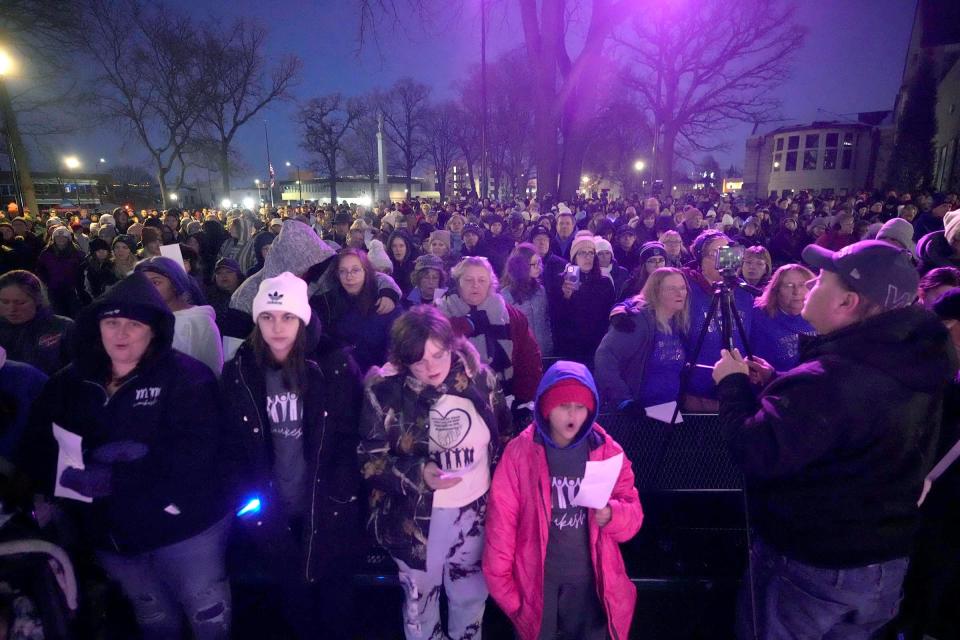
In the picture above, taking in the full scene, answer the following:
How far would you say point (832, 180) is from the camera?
158 ft

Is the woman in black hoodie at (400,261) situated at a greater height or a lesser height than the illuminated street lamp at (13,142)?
lesser

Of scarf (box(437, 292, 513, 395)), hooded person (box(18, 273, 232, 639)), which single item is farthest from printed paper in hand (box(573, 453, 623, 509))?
hooded person (box(18, 273, 232, 639))

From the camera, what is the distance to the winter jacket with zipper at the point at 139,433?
237cm

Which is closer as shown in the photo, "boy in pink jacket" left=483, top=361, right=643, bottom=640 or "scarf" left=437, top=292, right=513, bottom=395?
"boy in pink jacket" left=483, top=361, right=643, bottom=640

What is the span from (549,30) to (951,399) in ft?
50.0

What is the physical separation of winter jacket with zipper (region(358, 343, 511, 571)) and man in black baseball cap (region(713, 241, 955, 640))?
1.38 meters

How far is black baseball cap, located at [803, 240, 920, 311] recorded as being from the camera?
1860mm

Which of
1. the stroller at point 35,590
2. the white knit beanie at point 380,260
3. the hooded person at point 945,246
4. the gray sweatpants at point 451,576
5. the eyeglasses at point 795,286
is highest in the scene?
the hooded person at point 945,246

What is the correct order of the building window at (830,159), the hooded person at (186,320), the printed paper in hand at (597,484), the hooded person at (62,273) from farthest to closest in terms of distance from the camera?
the building window at (830,159) → the hooded person at (62,273) → the hooded person at (186,320) → the printed paper in hand at (597,484)

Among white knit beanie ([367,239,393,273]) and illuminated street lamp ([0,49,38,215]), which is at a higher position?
illuminated street lamp ([0,49,38,215])

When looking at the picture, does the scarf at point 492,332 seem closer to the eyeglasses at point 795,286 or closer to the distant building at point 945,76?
the eyeglasses at point 795,286

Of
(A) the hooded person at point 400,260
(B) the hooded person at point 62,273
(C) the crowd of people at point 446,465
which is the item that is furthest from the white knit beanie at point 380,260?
(B) the hooded person at point 62,273

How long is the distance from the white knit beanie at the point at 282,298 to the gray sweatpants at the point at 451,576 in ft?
4.05

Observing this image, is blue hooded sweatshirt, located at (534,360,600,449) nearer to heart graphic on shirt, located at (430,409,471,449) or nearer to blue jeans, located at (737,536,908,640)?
heart graphic on shirt, located at (430,409,471,449)
